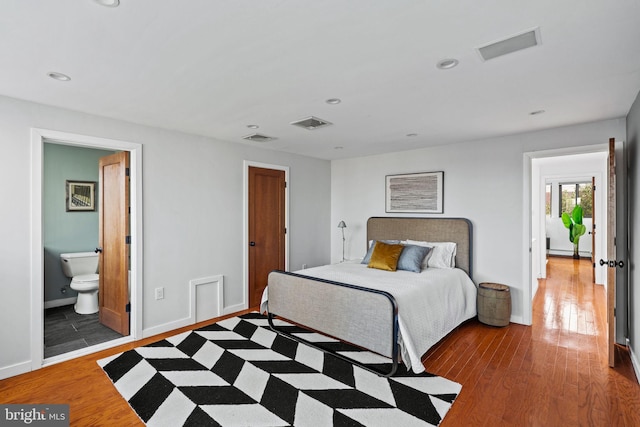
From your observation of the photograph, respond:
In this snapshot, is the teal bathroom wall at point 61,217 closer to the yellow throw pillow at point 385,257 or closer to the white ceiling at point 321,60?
the white ceiling at point 321,60

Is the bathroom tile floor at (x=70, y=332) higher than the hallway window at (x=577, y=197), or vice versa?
the hallway window at (x=577, y=197)

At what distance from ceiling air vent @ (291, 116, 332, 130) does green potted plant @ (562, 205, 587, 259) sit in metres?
8.03

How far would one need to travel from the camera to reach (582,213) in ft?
27.8

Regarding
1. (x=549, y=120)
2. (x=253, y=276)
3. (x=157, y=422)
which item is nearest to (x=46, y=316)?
(x=253, y=276)

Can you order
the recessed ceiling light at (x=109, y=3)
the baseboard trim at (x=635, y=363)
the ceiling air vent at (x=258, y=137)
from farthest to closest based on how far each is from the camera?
the ceiling air vent at (x=258, y=137) < the baseboard trim at (x=635, y=363) < the recessed ceiling light at (x=109, y=3)

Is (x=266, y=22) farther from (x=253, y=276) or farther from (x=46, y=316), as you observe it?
(x=46, y=316)

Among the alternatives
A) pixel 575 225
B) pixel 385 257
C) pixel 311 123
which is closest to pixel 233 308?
pixel 385 257

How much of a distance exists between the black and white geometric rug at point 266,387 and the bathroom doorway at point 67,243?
561 millimetres

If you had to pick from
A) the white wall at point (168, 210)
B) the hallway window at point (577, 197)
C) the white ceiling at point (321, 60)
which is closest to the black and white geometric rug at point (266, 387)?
the white wall at point (168, 210)

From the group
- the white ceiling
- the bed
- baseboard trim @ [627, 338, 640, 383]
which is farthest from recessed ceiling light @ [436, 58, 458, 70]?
baseboard trim @ [627, 338, 640, 383]

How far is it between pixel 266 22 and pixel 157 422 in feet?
8.30

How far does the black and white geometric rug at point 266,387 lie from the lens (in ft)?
7.23

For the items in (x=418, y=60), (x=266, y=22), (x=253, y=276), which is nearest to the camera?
(x=266, y=22)

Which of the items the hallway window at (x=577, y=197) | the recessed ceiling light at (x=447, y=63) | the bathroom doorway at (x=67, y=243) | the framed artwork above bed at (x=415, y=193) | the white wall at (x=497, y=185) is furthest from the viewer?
the hallway window at (x=577, y=197)
